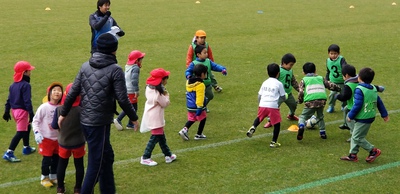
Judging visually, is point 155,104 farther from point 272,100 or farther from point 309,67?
point 309,67

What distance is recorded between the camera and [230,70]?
15.2 meters

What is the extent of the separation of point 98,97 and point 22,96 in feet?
7.49

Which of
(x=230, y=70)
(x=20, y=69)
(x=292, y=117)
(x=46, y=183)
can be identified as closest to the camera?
(x=46, y=183)

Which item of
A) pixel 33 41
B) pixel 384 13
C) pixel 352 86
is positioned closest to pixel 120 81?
pixel 352 86

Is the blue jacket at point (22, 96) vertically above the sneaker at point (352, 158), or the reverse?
the blue jacket at point (22, 96)

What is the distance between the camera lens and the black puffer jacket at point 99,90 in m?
6.80

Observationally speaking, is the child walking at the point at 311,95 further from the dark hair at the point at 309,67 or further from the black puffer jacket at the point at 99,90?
the black puffer jacket at the point at 99,90

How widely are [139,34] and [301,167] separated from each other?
13.0m

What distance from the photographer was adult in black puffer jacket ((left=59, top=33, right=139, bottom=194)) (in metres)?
6.82

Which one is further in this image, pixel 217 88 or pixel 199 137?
pixel 217 88

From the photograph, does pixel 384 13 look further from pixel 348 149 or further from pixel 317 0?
pixel 348 149

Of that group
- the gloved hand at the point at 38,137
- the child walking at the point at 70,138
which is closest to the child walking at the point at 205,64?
the child walking at the point at 70,138

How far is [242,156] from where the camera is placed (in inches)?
357

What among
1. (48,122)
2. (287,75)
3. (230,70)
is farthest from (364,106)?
(230,70)
